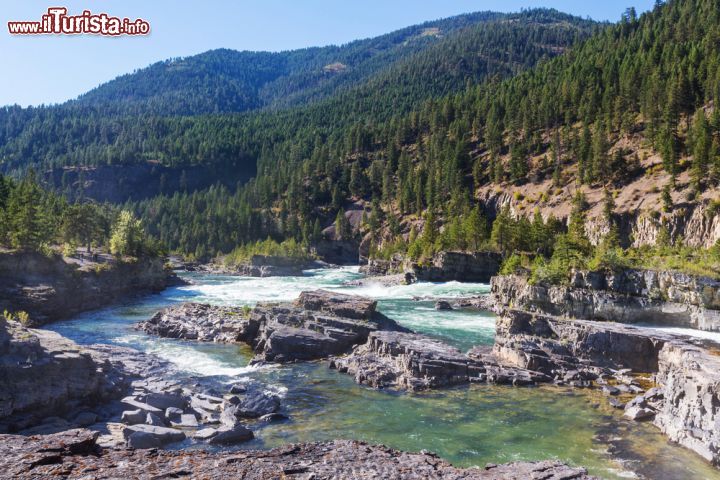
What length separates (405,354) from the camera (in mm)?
31109

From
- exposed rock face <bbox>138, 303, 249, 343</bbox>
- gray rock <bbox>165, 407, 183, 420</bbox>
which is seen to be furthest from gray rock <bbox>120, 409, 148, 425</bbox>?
exposed rock face <bbox>138, 303, 249, 343</bbox>

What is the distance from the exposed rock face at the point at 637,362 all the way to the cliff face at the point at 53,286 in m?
45.7

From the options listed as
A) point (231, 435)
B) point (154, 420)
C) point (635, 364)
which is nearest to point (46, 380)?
point (154, 420)

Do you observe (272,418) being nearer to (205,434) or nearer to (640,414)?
(205,434)

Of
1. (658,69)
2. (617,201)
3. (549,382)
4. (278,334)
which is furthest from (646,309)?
(658,69)

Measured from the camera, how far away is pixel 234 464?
13.4m

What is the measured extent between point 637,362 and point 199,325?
35.5 metres

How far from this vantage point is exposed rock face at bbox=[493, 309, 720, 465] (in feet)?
68.1

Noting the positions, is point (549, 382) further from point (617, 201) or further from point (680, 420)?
point (617, 201)

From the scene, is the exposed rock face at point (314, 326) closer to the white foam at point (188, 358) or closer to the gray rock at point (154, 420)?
the white foam at point (188, 358)

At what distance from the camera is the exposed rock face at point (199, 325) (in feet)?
138

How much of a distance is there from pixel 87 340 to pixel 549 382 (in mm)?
36652

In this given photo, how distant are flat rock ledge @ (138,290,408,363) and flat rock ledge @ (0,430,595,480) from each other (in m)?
20.0

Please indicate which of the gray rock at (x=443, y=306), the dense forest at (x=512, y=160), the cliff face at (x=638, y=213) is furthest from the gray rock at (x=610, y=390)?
the cliff face at (x=638, y=213)
